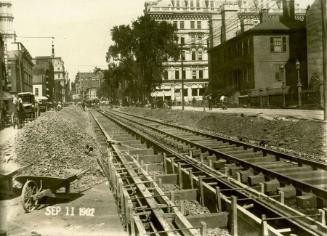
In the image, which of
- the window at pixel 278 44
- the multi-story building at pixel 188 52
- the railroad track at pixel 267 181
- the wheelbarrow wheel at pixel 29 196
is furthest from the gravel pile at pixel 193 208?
the multi-story building at pixel 188 52

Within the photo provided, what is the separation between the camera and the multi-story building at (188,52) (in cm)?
9694

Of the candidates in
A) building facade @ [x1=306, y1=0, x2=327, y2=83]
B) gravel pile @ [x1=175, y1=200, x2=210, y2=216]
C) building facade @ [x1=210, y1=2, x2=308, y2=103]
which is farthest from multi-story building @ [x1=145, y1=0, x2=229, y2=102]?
gravel pile @ [x1=175, y1=200, x2=210, y2=216]

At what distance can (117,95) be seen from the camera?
116m

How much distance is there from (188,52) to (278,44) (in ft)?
152

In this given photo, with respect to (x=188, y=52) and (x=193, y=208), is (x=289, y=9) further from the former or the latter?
(x=193, y=208)

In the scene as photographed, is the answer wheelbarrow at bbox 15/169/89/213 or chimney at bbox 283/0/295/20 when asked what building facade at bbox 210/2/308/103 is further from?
wheelbarrow at bbox 15/169/89/213

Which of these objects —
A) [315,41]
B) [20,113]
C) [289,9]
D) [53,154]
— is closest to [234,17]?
[289,9]

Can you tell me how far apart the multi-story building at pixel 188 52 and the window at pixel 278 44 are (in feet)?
140

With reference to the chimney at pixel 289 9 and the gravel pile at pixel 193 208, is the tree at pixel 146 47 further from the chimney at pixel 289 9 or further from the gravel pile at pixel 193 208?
the gravel pile at pixel 193 208

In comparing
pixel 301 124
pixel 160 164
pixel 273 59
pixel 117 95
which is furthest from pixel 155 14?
pixel 160 164

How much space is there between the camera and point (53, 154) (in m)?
11.6

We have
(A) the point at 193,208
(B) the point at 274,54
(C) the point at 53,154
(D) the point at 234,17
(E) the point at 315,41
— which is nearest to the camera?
(A) the point at 193,208

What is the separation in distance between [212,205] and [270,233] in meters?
2.59

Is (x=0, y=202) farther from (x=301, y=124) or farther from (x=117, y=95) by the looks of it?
(x=117, y=95)
